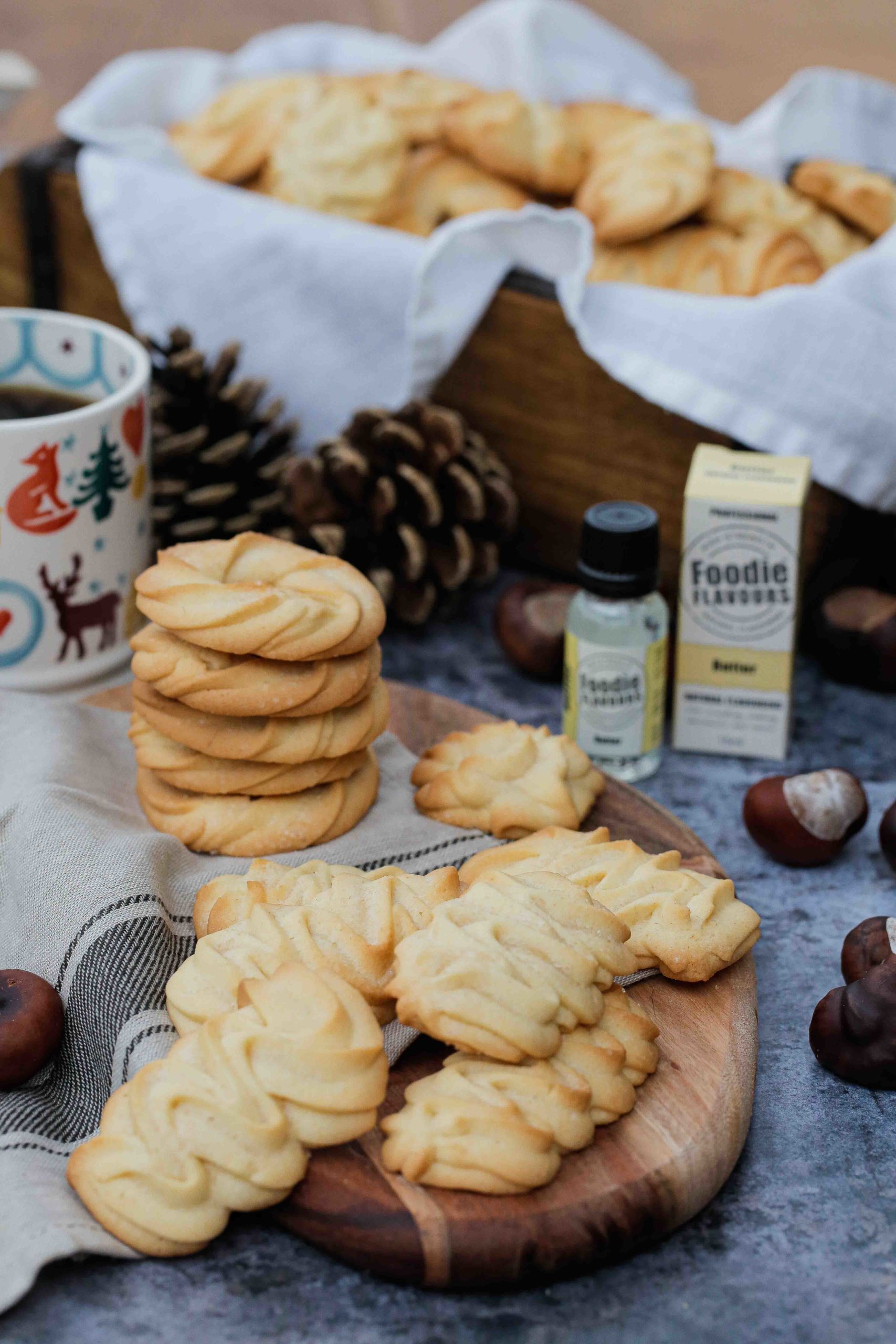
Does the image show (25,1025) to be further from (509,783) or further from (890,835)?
(890,835)

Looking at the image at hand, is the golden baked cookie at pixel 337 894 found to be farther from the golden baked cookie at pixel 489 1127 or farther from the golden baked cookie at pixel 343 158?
the golden baked cookie at pixel 343 158

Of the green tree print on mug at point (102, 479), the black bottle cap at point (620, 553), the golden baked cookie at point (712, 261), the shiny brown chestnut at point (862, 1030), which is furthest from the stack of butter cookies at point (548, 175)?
the shiny brown chestnut at point (862, 1030)

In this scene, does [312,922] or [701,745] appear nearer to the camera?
[312,922]

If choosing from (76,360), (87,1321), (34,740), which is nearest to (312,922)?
(87,1321)

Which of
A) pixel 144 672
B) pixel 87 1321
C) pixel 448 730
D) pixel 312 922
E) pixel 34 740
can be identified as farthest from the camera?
pixel 448 730

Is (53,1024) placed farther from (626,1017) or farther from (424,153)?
(424,153)

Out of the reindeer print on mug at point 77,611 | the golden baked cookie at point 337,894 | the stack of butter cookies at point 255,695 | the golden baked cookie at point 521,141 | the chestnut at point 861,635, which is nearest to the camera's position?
the golden baked cookie at point 337,894
